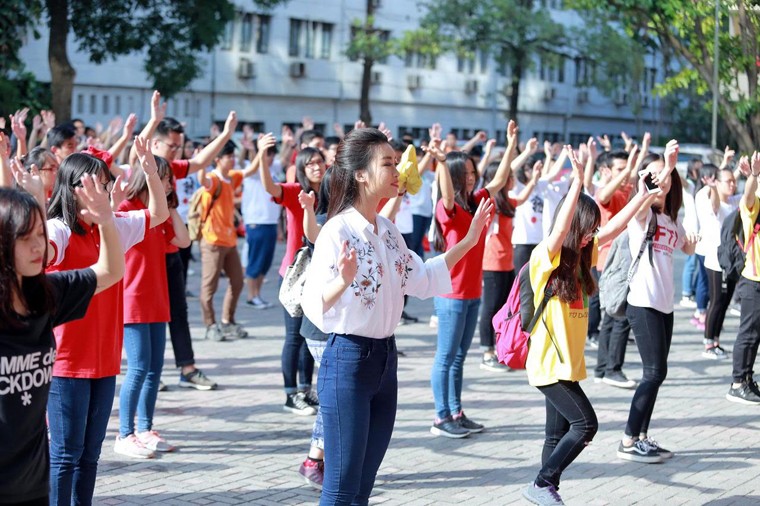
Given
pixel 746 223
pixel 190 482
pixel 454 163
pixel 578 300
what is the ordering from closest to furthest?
1. pixel 578 300
2. pixel 190 482
3. pixel 454 163
4. pixel 746 223

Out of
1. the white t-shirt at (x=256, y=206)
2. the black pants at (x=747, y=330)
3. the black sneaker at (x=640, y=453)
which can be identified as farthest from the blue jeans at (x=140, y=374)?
the white t-shirt at (x=256, y=206)

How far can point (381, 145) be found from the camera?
15.4ft

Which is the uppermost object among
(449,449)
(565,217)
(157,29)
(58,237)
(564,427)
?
(157,29)

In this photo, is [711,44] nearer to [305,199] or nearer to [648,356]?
[648,356]

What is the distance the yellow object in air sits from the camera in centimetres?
648

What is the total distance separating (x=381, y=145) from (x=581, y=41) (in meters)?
36.7

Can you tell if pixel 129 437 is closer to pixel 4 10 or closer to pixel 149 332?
pixel 149 332

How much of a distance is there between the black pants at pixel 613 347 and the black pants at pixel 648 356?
7.10 feet

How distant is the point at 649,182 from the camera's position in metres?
7.00

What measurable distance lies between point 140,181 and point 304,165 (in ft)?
4.28

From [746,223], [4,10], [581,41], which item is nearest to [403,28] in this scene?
[581,41]

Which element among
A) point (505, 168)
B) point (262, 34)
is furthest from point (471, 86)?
point (505, 168)

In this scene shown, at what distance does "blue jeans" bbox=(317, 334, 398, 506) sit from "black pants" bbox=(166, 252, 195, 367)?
3.77m

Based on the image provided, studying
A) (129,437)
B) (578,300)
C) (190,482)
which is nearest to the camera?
(578,300)
